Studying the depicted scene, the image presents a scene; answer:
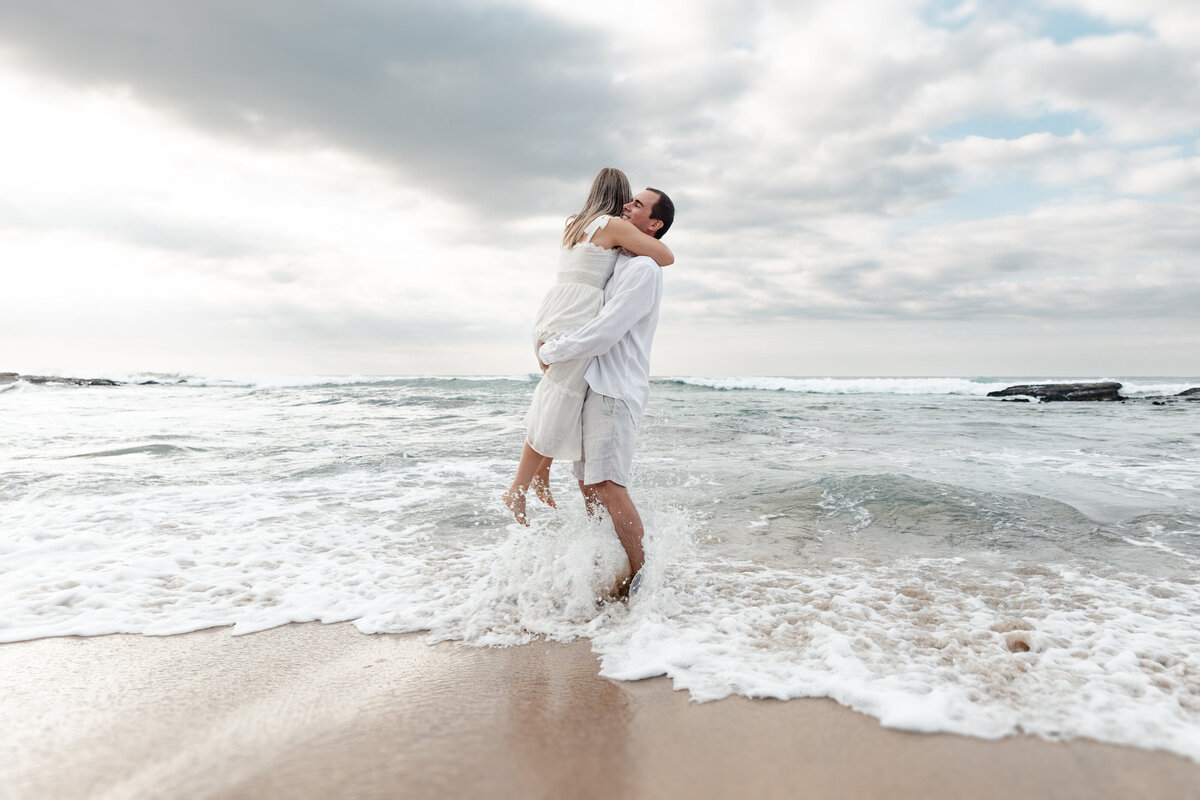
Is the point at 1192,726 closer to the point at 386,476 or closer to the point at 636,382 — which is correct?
the point at 636,382

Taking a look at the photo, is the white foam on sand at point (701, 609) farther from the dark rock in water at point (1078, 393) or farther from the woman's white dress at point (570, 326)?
the dark rock in water at point (1078, 393)

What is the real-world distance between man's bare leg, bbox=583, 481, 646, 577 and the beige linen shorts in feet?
0.17

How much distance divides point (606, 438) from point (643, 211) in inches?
44.7

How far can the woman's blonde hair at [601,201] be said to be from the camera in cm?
326

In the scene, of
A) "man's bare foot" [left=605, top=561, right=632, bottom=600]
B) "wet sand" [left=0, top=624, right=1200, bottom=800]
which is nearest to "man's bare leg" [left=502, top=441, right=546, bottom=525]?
"man's bare foot" [left=605, top=561, right=632, bottom=600]

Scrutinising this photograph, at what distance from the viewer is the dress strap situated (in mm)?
3125

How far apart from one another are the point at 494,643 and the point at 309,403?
19409mm

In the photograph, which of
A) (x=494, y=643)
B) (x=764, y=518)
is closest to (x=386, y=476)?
(x=764, y=518)

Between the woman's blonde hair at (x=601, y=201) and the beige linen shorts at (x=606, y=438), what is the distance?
81 cm

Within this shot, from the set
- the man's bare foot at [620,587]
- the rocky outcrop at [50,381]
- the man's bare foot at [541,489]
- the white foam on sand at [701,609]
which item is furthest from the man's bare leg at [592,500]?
the rocky outcrop at [50,381]

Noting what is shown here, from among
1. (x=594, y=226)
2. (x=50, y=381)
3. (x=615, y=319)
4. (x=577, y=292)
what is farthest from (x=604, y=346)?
(x=50, y=381)

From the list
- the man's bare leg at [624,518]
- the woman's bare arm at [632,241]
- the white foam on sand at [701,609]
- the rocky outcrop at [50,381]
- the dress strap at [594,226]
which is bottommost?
the white foam on sand at [701,609]

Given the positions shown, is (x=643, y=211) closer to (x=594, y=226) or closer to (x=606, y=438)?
(x=594, y=226)

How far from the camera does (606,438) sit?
3141mm
